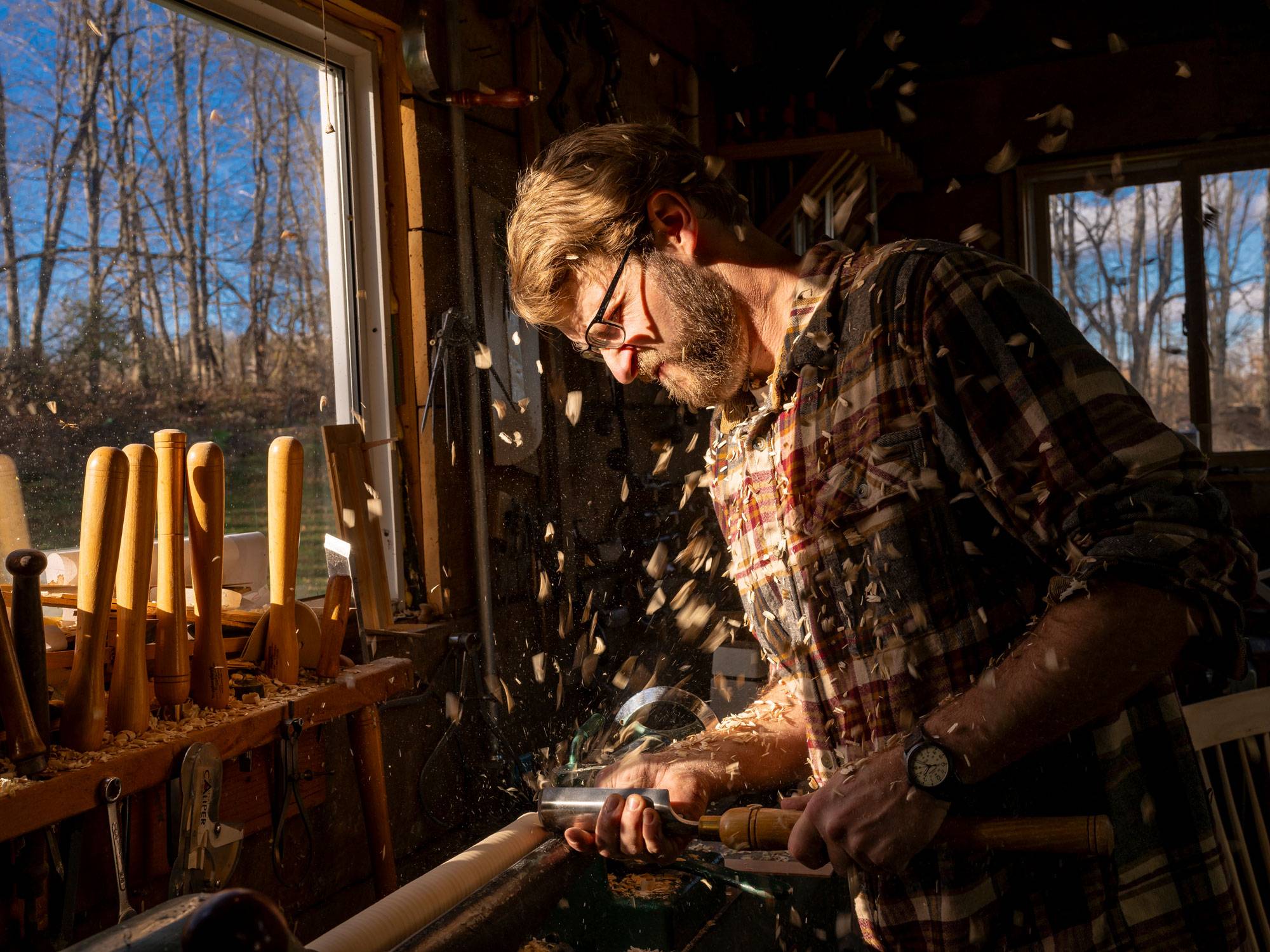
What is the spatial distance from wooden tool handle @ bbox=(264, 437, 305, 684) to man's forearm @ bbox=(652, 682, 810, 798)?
2.07ft

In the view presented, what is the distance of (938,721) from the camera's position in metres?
1.10

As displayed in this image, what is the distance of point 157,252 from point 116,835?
1233 millimetres

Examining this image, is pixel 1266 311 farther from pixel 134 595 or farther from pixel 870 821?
pixel 134 595

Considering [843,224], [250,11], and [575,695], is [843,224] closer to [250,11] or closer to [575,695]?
[575,695]

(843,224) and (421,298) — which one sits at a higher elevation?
(843,224)

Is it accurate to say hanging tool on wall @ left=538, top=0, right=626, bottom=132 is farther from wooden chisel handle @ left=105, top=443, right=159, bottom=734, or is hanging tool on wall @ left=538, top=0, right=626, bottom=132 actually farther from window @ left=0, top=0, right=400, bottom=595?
wooden chisel handle @ left=105, top=443, right=159, bottom=734

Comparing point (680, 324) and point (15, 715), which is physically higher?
point (680, 324)

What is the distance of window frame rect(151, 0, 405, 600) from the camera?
8.32ft

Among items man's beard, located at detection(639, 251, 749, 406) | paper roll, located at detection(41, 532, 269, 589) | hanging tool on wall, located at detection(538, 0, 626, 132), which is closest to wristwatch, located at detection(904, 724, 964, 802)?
man's beard, located at detection(639, 251, 749, 406)

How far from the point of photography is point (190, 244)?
2176 mm

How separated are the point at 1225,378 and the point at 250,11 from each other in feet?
14.5

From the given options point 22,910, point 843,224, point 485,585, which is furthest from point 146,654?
point 843,224

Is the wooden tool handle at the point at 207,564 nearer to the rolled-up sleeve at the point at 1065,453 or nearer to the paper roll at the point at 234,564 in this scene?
the paper roll at the point at 234,564

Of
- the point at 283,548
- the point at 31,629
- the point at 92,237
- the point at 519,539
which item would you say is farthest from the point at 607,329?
the point at 519,539
